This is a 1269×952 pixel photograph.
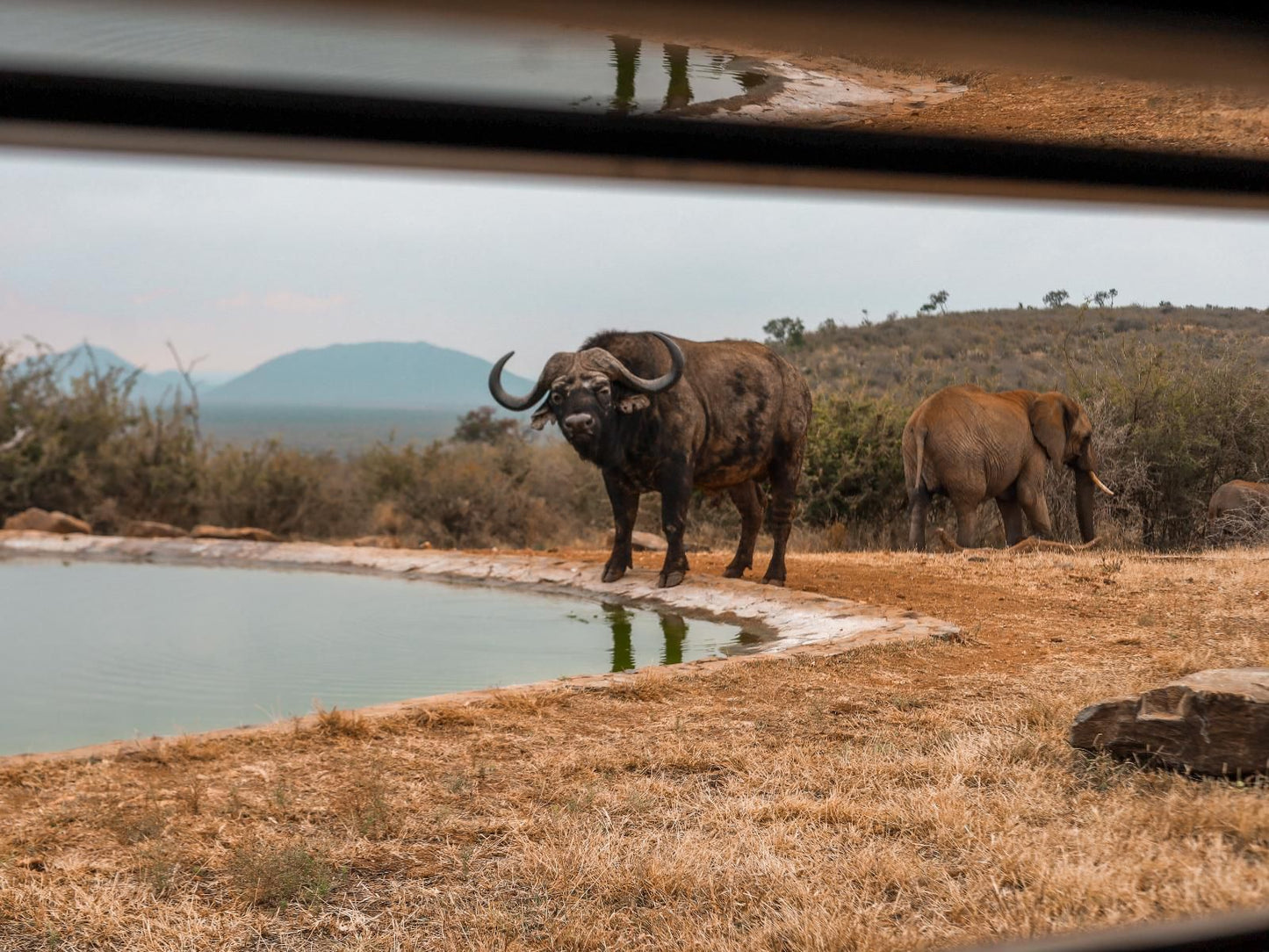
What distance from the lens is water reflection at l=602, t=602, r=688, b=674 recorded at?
7.89 m

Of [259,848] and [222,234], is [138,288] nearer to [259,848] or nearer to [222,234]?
[222,234]

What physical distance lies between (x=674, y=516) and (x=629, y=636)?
1.35 meters

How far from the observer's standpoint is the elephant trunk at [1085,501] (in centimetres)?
1337

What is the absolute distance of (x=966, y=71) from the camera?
1497 millimetres

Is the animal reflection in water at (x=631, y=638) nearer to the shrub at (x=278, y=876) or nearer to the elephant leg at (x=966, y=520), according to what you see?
the shrub at (x=278, y=876)

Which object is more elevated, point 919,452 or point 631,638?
point 919,452

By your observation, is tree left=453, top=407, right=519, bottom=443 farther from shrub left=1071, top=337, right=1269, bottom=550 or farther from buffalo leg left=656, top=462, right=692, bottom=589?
buffalo leg left=656, top=462, right=692, bottom=589

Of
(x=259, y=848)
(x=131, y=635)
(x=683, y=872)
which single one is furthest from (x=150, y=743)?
(x=131, y=635)

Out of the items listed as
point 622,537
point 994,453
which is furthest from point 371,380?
point 622,537

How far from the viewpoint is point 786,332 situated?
43750 millimetres

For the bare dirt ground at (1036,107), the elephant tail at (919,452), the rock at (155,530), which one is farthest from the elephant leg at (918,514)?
the bare dirt ground at (1036,107)

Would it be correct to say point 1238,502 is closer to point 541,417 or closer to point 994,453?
point 994,453

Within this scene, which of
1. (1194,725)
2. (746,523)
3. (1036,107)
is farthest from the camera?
(746,523)

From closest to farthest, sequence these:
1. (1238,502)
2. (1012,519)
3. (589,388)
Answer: (589,388)
(1238,502)
(1012,519)
